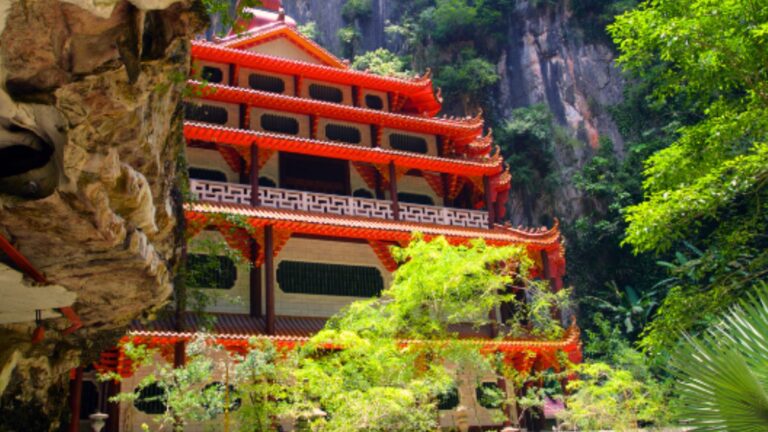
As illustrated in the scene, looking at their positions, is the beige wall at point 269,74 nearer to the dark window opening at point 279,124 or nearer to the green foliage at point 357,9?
the dark window opening at point 279,124

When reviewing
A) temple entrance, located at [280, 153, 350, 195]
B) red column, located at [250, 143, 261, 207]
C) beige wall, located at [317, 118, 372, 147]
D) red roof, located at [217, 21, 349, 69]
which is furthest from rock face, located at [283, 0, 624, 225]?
red column, located at [250, 143, 261, 207]

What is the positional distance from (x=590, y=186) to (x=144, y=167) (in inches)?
1223

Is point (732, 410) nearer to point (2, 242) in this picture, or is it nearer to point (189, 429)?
point (2, 242)

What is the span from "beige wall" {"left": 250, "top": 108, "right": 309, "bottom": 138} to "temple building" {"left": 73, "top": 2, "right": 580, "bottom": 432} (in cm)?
3

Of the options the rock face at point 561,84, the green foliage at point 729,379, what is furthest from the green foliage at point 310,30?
the green foliage at point 729,379

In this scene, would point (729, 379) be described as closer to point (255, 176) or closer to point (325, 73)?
point (255, 176)

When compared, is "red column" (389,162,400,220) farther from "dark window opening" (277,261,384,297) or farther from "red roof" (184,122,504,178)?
"dark window opening" (277,261,384,297)

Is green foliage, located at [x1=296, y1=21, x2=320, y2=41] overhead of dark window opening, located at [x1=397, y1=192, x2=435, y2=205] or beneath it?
overhead

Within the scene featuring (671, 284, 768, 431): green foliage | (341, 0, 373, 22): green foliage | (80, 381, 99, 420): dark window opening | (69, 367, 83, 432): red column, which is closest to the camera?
(671, 284, 768, 431): green foliage

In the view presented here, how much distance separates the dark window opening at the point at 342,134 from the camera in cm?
2211

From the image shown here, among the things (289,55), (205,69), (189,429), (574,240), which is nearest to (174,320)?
(189,429)

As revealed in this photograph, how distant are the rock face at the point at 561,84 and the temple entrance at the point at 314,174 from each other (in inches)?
651

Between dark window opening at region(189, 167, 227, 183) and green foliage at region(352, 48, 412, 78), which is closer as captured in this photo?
dark window opening at region(189, 167, 227, 183)

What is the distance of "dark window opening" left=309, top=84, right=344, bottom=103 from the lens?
75.2 ft
